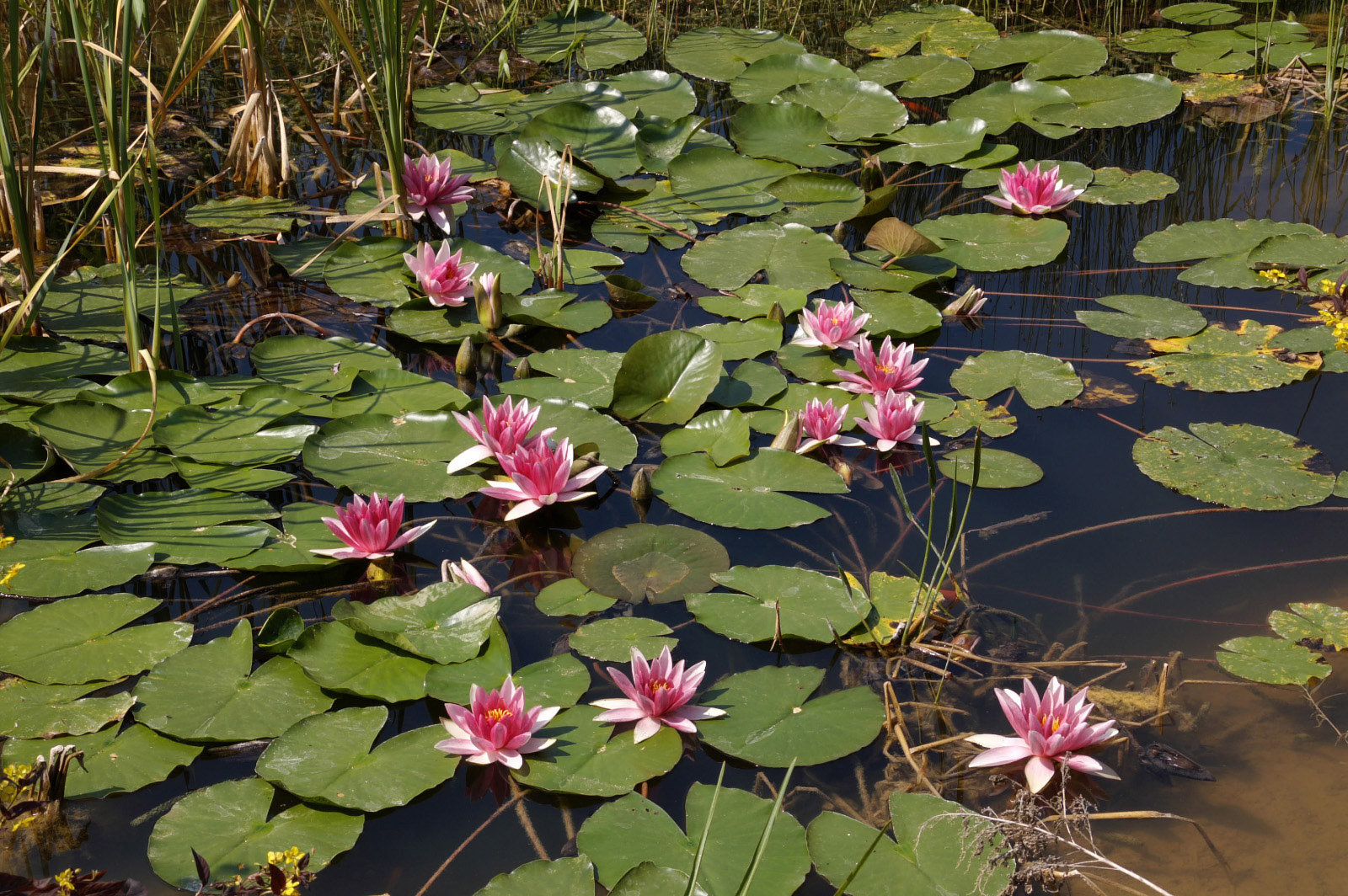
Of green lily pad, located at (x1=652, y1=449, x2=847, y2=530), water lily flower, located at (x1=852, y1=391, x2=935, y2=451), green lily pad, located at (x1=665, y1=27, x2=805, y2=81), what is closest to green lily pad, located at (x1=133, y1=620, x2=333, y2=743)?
green lily pad, located at (x1=652, y1=449, x2=847, y2=530)

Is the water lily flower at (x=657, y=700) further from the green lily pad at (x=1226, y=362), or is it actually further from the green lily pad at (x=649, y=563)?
the green lily pad at (x=1226, y=362)

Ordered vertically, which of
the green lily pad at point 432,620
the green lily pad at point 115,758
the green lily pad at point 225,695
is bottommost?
the green lily pad at point 115,758

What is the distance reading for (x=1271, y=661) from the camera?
237cm

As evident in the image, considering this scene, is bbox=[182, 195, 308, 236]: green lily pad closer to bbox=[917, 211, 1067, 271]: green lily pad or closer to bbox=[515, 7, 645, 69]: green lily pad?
bbox=[515, 7, 645, 69]: green lily pad

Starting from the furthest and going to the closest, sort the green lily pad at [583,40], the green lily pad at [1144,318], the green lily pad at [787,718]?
1. the green lily pad at [583,40]
2. the green lily pad at [1144,318]
3. the green lily pad at [787,718]

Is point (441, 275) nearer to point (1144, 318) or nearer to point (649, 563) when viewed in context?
point (649, 563)

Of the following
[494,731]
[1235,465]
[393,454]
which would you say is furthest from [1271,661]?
[393,454]

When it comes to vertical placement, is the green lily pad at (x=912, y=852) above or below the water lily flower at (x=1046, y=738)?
below

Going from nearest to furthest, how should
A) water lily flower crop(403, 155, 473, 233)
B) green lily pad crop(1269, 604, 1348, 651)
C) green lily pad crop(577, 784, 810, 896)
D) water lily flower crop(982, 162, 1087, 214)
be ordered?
green lily pad crop(577, 784, 810, 896) < green lily pad crop(1269, 604, 1348, 651) < water lily flower crop(403, 155, 473, 233) < water lily flower crop(982, 162, 1087, 214)

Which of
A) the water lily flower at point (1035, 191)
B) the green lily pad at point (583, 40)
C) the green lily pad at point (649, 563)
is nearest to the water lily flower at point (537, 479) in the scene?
the green lily pad at point (649, 563)

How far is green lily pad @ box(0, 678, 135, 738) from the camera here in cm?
214

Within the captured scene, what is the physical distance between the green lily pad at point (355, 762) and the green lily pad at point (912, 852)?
815mm

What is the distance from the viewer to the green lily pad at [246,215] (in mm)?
4293

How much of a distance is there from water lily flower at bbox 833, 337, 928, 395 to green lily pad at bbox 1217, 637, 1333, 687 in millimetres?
1238
